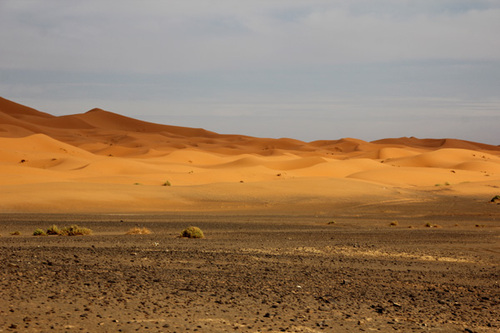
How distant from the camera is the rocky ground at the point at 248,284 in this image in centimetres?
834

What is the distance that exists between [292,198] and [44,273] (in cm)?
2895

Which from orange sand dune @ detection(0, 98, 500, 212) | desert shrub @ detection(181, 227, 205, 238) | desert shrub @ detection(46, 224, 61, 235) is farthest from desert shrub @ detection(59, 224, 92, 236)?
orange sand dune @ detection(0, 98, 500, 212)

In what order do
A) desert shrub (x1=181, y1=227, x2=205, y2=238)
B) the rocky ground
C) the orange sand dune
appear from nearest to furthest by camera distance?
1. the rocky ground
2. desert shrub (x1=181, y1=227, x2=205, y2=238)
3. the orange sand dune

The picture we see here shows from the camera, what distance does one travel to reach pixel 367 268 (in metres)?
13.1

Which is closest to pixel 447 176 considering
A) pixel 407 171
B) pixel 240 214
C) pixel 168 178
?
pixel 407 171

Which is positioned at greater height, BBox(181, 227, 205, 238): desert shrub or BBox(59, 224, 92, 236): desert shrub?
BBox(181, 227, 205, 238): desert shrub

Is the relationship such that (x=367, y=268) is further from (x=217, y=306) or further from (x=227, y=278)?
(x=217, y=306)

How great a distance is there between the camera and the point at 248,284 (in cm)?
Answer: 1087

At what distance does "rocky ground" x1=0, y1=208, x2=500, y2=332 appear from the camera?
8.34 meters

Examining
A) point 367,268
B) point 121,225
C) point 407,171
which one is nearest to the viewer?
point 367,268

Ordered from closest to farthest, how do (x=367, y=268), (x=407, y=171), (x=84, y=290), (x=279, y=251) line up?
1. (x=84, y=290)
2. (x=367, y=268)
3. (x=279, y=251)
4. (x=407, y=171)

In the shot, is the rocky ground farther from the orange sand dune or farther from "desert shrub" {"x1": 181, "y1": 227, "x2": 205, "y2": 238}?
the orange sand dune

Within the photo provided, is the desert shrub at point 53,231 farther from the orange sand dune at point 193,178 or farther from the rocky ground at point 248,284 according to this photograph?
the orange sand dune at point 193,178

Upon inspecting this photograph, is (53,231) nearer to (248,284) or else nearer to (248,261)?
(248,261)
